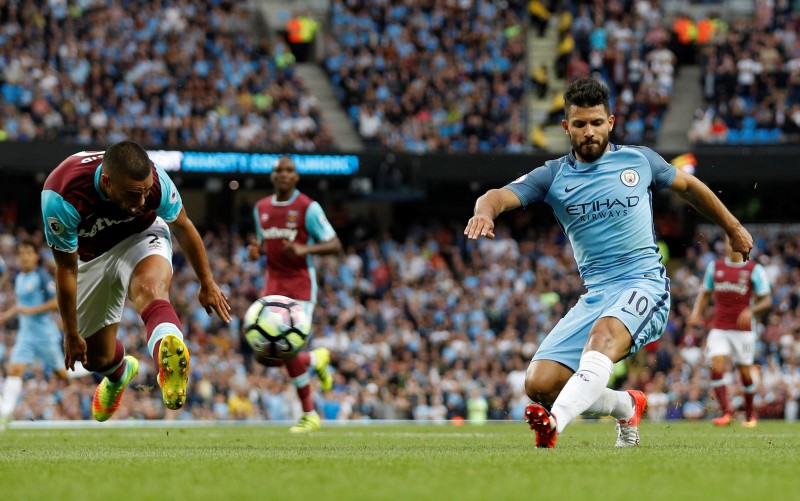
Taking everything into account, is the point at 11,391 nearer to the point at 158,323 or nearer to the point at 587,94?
the point at 158,323

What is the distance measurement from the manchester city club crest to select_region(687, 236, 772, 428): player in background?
8309 mm

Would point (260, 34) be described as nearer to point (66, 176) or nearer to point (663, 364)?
point (663, 364)

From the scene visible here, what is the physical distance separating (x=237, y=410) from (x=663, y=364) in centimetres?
865

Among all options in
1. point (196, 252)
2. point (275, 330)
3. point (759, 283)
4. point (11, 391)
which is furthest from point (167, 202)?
point (759, 283)

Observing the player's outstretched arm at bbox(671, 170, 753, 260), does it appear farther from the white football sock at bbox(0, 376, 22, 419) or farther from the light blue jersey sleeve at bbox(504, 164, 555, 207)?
the white football sock at bbox(0, 376, 22, 419)

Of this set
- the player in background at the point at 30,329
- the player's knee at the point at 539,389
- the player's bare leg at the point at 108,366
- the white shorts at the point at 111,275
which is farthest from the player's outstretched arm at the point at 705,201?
the player in background at the point at 30,329

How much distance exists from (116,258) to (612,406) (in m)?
3.81

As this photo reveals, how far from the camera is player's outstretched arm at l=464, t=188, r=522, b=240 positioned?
7.15m

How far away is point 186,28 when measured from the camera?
96.5 feet

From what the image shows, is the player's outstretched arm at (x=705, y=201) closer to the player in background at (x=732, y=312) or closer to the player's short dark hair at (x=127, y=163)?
the player's short dark hair at (x=127, y=163)

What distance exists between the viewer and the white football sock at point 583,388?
7.46 metres

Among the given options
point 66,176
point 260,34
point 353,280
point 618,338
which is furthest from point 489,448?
point 260,34

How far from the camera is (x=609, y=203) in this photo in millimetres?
8234

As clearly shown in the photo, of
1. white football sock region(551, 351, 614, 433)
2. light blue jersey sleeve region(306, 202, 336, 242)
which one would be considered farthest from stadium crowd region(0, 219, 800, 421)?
white football sock region(551, 351, 614, 433)
